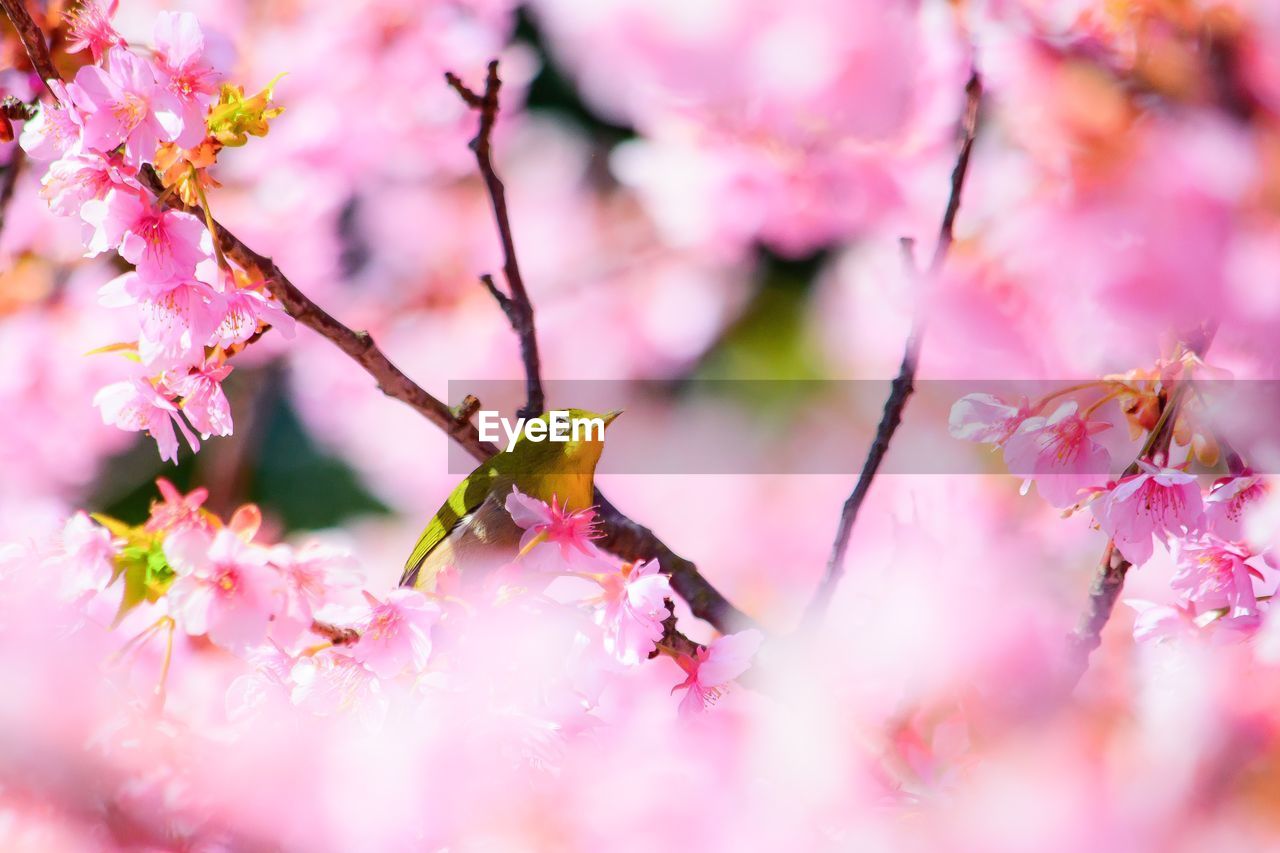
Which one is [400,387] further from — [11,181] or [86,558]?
[11,181]

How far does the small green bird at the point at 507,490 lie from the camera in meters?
0.55

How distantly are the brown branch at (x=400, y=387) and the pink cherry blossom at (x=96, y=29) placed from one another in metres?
0.02

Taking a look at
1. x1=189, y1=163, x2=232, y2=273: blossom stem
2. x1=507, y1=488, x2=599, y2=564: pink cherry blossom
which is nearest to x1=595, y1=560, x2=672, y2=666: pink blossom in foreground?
x1=507, y1=488, x2=599, y2=564: pink cherry blossom

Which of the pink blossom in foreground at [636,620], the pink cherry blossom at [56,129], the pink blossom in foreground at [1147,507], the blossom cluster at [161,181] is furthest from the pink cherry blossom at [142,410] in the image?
the pink blossom in foreground at [1147,507]

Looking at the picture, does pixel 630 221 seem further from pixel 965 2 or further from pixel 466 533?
pixel 466 533

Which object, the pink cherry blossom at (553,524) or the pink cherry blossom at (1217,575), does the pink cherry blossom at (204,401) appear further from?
the pink cherry blossom at (1217,575)

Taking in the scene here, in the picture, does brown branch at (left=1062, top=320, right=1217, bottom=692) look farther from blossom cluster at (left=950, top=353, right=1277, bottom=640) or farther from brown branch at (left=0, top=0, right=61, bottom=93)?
brown branch at (left=0, top=0, right=61, bottom=93)

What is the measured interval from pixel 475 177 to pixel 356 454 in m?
0.49

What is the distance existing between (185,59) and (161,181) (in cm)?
6

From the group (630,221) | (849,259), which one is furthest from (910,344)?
(630,221)

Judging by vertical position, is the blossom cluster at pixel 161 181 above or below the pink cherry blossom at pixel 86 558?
above

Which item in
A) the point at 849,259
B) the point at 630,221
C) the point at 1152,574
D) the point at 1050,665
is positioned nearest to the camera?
the point at 1050,665

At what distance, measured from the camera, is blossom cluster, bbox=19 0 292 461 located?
46 cm

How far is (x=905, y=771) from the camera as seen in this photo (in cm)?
64
